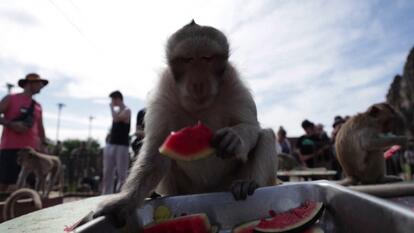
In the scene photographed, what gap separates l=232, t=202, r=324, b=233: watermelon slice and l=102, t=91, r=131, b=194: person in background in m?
6.42

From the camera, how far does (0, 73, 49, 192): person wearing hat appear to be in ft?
19.6

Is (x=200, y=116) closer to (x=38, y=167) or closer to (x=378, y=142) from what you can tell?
(x=378, y=142)

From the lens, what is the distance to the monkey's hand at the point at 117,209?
167 cm

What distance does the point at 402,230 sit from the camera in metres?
0.96

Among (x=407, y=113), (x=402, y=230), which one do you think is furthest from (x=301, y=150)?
(x=407, y=113)

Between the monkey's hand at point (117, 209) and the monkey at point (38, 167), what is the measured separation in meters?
4.88

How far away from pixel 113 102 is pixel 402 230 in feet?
24.7

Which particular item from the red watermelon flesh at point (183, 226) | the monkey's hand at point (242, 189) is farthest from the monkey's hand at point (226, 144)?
the red watermelon flesh at point (183, 226)

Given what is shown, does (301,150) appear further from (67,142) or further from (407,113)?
(67,142)

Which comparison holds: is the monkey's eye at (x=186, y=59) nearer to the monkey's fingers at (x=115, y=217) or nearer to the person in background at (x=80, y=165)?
the monkey's fingers at (x=115, y=217)

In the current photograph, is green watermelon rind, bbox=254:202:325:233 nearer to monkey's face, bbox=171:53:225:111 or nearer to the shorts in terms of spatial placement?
monkey's face, bbox=171:53:225:111

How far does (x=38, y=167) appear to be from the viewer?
7.41 m

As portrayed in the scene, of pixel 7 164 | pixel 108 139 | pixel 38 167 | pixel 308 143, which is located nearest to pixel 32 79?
pixel 7 164

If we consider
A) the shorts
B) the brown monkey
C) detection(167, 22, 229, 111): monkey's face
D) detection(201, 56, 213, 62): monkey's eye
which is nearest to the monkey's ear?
the brown monkey
